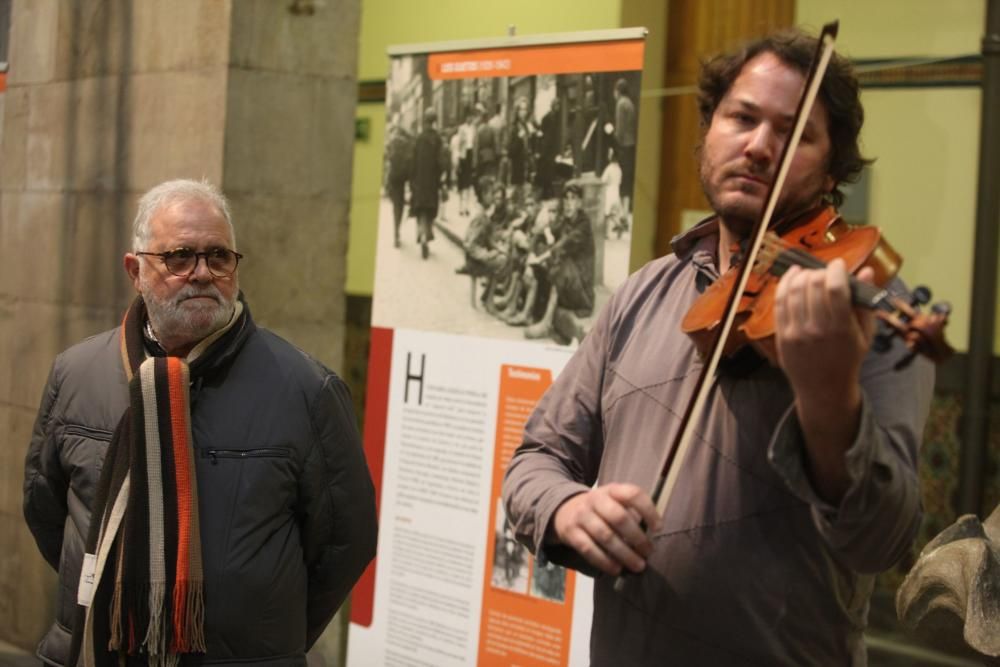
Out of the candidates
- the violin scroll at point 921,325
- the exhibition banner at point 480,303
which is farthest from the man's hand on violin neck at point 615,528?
the exhibition banner at point 480,303

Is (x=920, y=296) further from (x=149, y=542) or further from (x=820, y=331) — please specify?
(x=149, y=542)

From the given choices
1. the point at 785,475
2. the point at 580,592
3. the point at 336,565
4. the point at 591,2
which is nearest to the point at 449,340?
the point at 580,592

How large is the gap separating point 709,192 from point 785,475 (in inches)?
19.5

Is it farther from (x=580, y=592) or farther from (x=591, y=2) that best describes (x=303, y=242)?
(x=580, y=592)

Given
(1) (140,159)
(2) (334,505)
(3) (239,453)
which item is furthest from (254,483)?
(1) (140,159)

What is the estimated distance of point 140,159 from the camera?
4.68m

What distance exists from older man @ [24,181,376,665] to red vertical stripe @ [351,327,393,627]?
1.10 metres

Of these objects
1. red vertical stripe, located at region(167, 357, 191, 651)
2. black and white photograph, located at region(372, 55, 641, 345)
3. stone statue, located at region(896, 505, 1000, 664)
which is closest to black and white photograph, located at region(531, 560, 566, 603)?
black and white photograph, located at region(372, 55, 641, 345)

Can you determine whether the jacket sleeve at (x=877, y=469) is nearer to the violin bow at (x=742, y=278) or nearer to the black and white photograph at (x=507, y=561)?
the violin bow at (x=742, y=278)

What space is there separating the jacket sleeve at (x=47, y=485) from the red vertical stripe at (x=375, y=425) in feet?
3.71

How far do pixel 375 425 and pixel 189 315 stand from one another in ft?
4.62

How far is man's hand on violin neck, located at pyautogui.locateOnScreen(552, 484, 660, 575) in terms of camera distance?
1.63m

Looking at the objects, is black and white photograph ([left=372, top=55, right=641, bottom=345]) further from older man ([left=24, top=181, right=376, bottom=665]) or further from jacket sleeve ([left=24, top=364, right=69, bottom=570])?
jacket sleeve ([left=24, top=364, right=69, bottom=570])

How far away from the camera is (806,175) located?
6.05 ft
